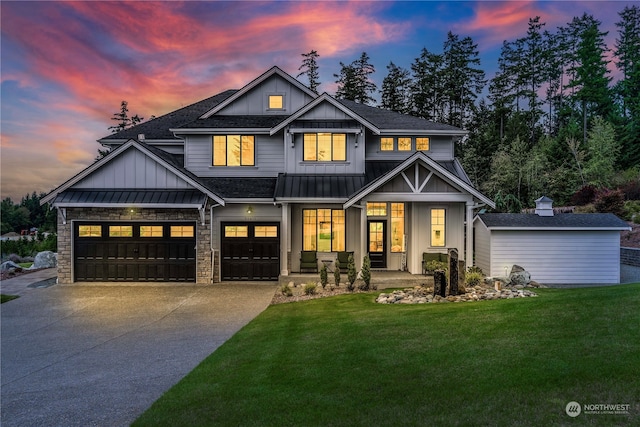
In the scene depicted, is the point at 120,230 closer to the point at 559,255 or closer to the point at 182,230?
the point at 182,230

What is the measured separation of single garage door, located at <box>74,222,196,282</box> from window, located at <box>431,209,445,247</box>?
10190 millimetres

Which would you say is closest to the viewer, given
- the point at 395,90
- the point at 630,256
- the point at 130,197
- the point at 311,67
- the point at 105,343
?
the point at 105,343

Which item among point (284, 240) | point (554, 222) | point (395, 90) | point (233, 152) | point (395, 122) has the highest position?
point (395, 90)

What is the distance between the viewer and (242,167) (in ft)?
53.6

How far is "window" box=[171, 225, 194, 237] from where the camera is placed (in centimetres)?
1455

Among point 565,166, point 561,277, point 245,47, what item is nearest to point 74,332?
point 561,277

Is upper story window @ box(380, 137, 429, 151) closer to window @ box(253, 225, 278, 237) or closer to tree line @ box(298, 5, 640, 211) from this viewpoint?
window @ box(253, 225, 278, 237)

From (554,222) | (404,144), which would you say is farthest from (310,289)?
(554,222)

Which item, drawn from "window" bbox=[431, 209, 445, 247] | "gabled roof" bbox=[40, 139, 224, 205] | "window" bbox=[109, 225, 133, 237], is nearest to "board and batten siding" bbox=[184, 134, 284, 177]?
"gabled roof" bbox=[40, 139, 224, 205]

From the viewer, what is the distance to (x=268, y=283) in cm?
1470

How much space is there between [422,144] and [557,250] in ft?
24.4

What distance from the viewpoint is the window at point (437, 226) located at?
14781 millimetres

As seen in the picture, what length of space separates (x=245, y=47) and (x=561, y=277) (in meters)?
20.7

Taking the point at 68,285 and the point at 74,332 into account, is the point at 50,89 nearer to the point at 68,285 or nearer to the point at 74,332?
the point at 68,285
